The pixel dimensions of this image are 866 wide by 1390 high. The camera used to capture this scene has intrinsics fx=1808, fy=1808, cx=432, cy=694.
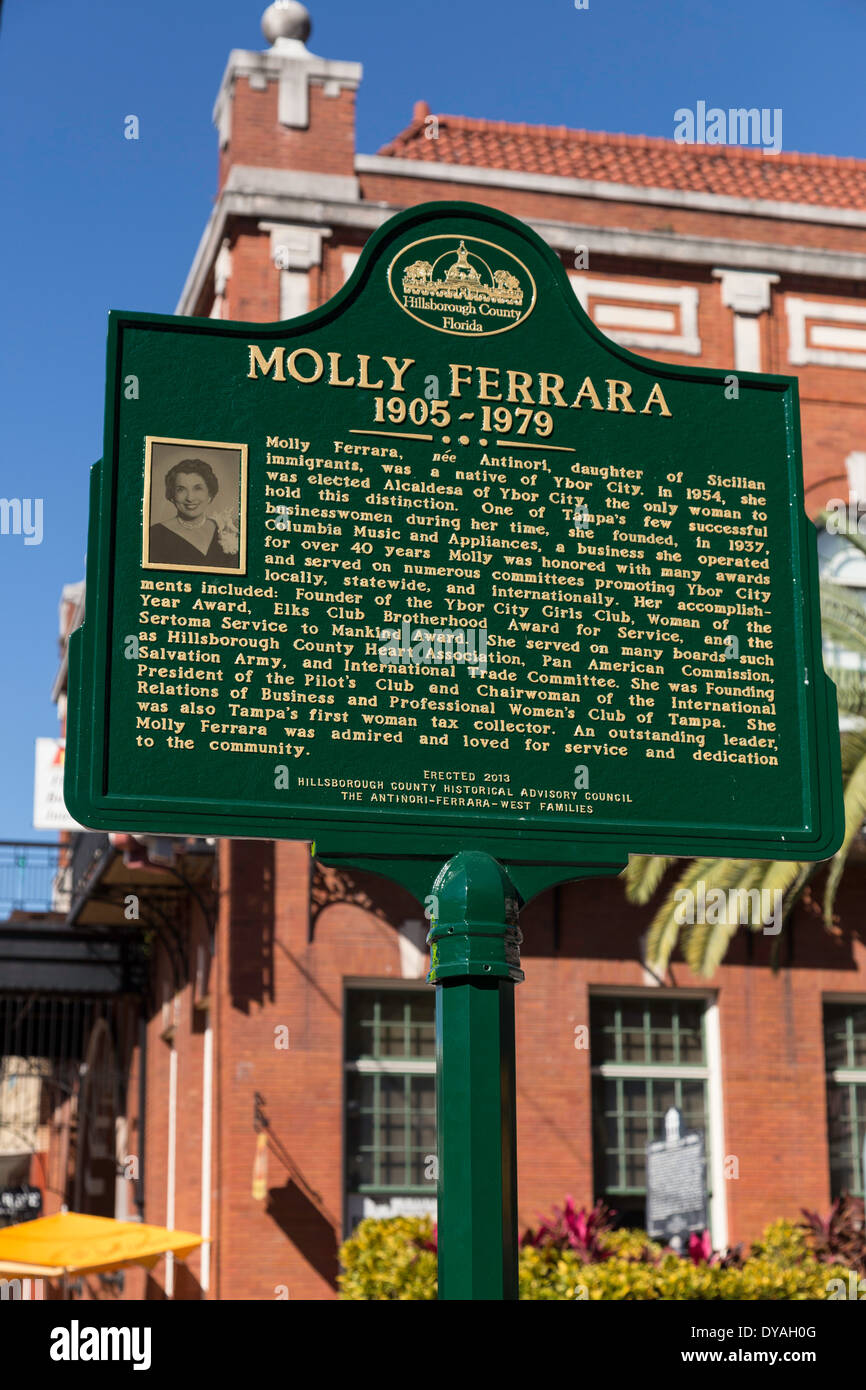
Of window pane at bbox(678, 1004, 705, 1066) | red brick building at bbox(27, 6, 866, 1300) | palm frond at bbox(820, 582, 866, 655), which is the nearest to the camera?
palm frond at bbox(820, 582, 866, 655)

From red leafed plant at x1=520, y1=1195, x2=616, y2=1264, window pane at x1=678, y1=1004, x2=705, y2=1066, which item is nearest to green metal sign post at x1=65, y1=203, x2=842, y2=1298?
red leafed plant at x1=520, y1=1195, x2=616, y2=1264

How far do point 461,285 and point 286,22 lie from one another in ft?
56.9

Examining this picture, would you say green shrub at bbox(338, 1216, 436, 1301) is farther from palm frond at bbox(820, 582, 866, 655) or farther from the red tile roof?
the red tile roof

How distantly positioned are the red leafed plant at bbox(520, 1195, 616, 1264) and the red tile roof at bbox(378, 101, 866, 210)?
556 inches

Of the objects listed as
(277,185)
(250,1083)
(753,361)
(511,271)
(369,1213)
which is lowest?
(369,1213)

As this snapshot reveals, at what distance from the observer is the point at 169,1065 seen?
2611 cm

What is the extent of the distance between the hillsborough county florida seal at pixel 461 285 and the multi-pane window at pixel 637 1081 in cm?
1485

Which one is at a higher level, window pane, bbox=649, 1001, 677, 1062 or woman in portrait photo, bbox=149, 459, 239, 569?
woman in portrait photo, bbox=149, 459, 239, 569

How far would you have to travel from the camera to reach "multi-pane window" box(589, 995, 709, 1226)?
21.5 metres

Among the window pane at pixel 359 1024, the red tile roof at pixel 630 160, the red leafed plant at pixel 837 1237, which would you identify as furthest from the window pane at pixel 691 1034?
the red tile roof at pixel 630 160

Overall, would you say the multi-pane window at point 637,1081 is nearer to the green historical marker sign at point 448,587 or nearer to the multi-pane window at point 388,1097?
the multi-pane window at point 388,1097

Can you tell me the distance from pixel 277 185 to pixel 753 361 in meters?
6.62
